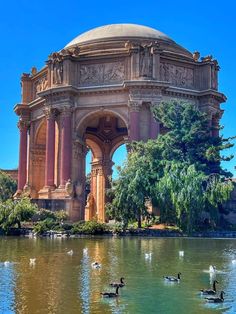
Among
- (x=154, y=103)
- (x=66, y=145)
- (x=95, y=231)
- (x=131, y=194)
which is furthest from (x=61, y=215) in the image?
(x=154, y=103)

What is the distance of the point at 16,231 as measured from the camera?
37594 mm

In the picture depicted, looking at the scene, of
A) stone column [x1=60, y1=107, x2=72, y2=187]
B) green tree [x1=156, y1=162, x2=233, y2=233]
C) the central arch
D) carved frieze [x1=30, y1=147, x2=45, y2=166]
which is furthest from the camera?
the central arch

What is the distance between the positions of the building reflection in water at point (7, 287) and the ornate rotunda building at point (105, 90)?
27.0m

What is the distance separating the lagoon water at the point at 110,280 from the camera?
12320 millimetres

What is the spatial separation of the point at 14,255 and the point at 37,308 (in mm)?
10896

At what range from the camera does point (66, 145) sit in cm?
4912

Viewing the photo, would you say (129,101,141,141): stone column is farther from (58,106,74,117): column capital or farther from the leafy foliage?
(58,106,74,117): column capital

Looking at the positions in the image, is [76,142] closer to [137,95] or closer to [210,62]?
[137,95]

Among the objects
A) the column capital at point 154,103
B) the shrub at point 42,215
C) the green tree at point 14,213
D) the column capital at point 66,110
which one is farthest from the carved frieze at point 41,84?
the green tree at point 14,213

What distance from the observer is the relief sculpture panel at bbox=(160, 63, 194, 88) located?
163ft

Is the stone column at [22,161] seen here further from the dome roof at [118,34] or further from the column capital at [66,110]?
the dome roof at [118,34]

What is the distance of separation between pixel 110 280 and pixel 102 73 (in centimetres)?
3540

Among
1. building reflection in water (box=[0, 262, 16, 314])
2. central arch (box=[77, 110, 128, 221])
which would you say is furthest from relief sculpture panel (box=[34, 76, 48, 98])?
building reflection in water (box=[0, 262, 16, 314])

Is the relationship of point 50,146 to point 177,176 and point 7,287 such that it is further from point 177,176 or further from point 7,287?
point 7,287
